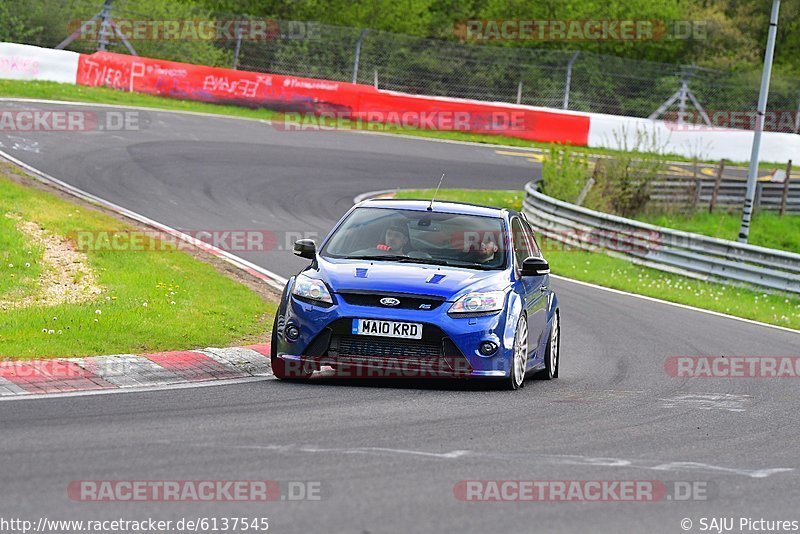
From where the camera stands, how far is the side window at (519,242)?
1130cm

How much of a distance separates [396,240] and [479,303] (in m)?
1.19

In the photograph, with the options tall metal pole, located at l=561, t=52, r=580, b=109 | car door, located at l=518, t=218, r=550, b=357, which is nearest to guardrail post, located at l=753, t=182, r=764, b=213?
tall metal pole, located at l=561, t=52, r=580, b=109

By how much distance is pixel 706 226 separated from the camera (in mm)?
30891

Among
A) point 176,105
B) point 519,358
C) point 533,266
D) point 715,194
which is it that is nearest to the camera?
point 519,358

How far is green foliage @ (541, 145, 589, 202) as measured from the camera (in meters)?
27.5

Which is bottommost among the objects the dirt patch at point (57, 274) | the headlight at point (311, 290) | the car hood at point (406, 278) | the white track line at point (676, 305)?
the white track line at point (676, 305)

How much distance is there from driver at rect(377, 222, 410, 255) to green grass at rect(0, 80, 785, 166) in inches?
729

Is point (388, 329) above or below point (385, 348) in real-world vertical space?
above

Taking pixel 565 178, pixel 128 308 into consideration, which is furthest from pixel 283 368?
pixel 565 178

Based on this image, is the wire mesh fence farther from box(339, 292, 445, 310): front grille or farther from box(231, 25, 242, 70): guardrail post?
box(339, 292, 445, 310): front grille

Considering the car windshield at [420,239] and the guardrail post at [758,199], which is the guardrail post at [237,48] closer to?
the guardrail post at [758,199]

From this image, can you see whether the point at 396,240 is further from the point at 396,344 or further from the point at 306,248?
the point at 396,344

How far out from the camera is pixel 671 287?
21938 mm

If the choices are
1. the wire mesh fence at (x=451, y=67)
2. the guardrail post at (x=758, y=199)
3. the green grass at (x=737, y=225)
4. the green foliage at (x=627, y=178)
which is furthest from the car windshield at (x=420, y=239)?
the wire mesh fence at (x=451, y=67)
